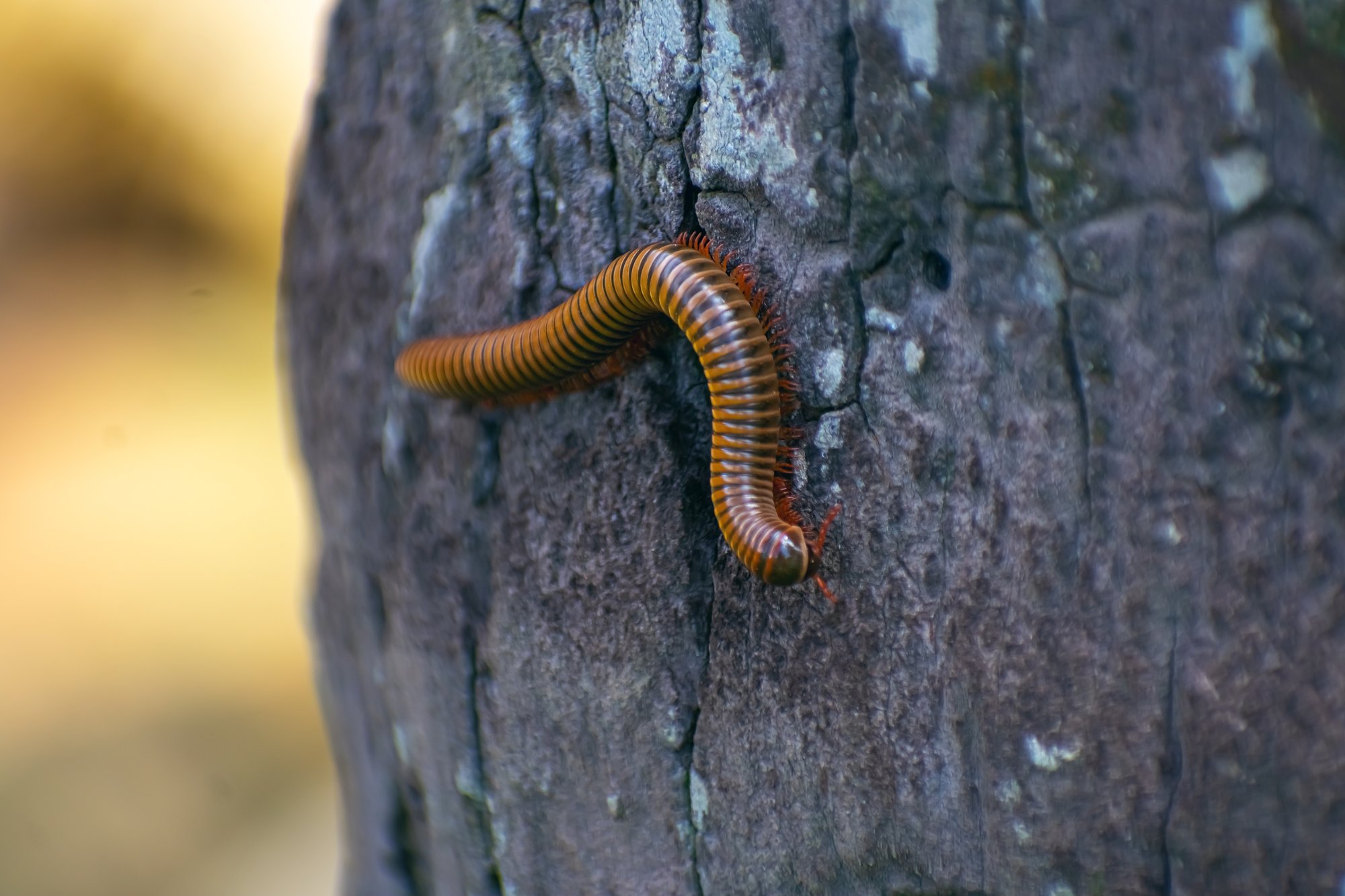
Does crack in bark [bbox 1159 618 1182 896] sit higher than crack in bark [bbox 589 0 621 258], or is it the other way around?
crack in bark [bbox 589 0 621 258]

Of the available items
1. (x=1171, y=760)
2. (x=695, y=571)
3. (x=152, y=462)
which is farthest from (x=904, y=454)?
(x=152, y=462)

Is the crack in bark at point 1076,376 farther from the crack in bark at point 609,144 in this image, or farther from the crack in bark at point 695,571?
the crack in bark at point 609,144

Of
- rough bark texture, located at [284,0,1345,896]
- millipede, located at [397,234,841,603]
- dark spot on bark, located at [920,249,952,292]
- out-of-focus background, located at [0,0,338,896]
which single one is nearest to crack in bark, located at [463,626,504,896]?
rough bark texture, located at [284,0,1345,896]

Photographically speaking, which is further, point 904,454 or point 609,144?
point 609,144

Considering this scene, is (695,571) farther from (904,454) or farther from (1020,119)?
(1020,119)

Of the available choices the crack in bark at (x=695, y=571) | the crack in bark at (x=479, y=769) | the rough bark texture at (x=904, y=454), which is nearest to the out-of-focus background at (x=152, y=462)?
the crack in bark at (x=479, y=769)

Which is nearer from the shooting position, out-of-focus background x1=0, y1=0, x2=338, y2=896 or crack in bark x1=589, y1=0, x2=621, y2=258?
crack in bark x1=589, y1=0, x2=621, y2=258

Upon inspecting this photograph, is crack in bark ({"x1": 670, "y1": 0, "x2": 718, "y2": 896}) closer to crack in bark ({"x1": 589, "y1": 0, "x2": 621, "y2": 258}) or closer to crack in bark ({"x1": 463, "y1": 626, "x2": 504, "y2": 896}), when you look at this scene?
crack in bark ({"x1": 589, "y1": 0, "x2": 621, "y2": 258})
